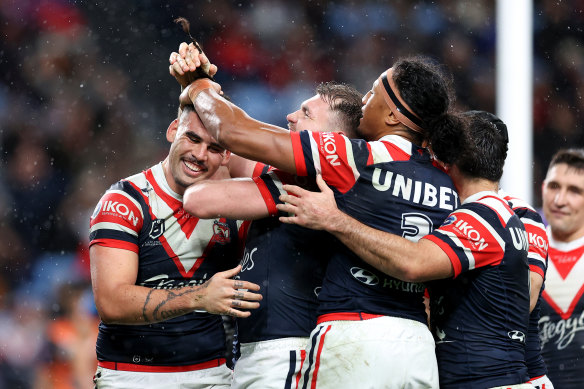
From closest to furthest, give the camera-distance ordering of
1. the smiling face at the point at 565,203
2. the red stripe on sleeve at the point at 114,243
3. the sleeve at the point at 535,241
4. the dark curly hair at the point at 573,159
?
the red stripe on sleeve at the point at 114,243
the sleeve at the point at 535,241
the smiling face at the point at 565,203
the dark curly hair at the point at 573,159

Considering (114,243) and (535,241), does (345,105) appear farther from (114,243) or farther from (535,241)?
(114,243)

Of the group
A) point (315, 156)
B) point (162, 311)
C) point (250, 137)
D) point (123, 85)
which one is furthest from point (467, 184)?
point (123, 85)

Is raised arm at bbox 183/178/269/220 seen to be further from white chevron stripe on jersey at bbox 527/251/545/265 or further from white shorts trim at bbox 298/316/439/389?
white chevron stripe on jersey at bbox 527/251/545/265

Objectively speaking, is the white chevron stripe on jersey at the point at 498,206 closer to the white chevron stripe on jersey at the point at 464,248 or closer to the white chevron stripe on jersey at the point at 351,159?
the white chevron stripe on jersey at the point at 464,248

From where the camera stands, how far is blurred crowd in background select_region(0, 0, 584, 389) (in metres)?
6.48

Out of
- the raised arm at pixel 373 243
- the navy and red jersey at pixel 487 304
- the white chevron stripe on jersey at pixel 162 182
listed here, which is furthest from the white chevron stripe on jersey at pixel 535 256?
the white chevron stripe on jersey at pixel 162 182

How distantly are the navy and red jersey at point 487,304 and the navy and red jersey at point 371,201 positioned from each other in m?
0.14

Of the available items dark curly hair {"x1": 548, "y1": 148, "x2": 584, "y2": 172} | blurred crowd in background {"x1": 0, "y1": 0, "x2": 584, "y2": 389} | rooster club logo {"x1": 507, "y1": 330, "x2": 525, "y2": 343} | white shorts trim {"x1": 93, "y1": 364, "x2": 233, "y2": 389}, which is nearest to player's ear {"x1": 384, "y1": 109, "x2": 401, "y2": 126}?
rooster club logo {"x1": 507, "y1": 330, "x2": 525, "y2": 343}

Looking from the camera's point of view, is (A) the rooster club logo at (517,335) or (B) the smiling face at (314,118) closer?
(A) the rooster club logo at (517,335)

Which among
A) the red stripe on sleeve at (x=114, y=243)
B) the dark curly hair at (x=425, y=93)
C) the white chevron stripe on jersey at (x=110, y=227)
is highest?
the dark curly hair at (x=425, y=93)

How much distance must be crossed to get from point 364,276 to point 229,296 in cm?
56

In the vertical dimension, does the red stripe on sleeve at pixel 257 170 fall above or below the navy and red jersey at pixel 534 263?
above

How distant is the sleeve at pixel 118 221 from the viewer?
329 cm

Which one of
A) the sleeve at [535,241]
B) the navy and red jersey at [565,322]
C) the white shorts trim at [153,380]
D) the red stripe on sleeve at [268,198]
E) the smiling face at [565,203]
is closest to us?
the red stripe on sleeve at [268,198]
